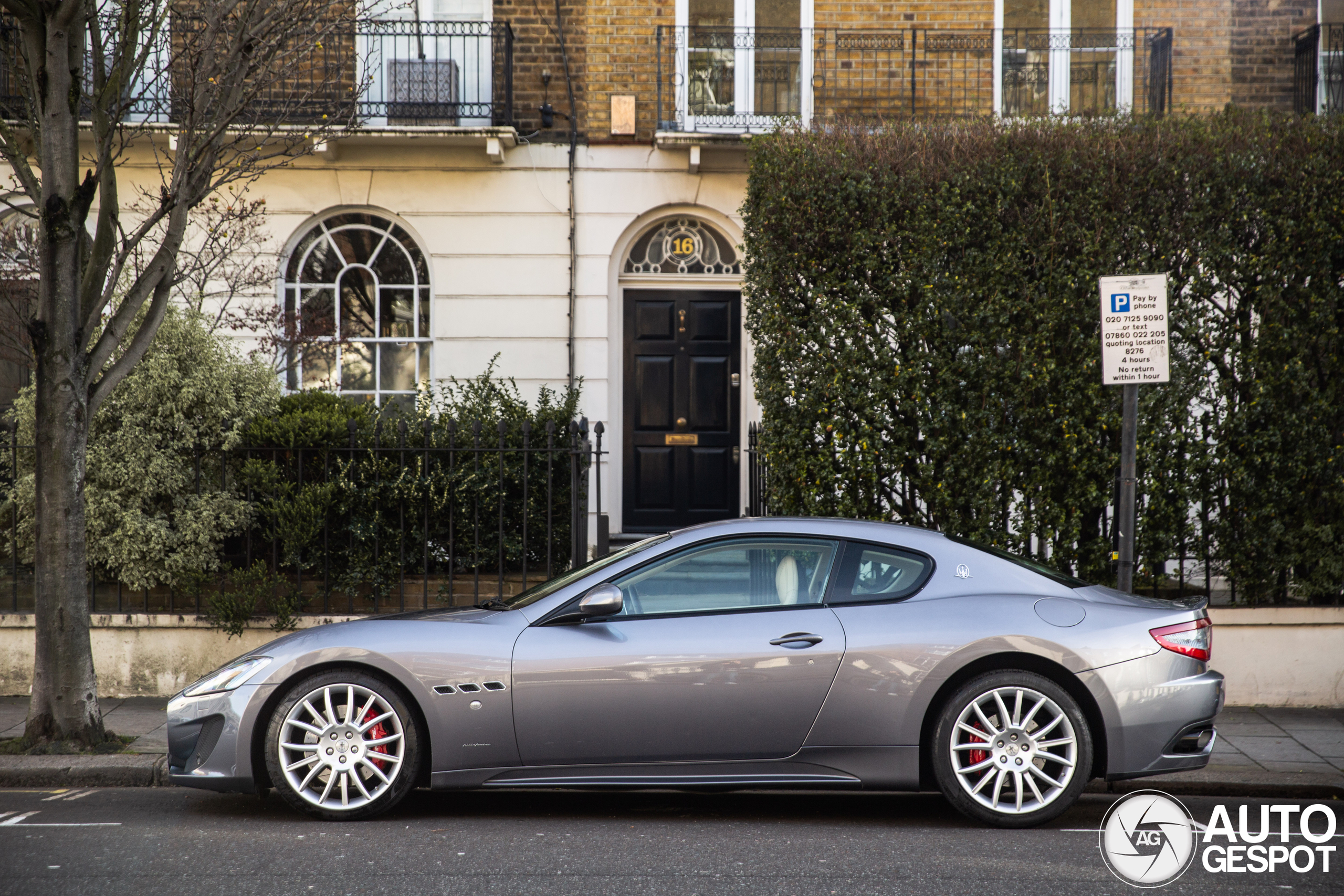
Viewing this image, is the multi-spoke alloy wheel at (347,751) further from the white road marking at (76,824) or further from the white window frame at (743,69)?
the white window frame at (743,69)

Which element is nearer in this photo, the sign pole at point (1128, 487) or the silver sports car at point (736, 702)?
the silver sports car at point (736, 702)

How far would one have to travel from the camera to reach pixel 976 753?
4.64 metres

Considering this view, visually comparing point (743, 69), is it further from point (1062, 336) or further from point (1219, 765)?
point (1219, 765)

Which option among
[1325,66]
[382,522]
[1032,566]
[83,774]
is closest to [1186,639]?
[1032,566]

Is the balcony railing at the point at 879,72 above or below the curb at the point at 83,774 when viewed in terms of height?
above

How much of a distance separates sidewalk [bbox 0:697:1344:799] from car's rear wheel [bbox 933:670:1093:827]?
1041 millimetres

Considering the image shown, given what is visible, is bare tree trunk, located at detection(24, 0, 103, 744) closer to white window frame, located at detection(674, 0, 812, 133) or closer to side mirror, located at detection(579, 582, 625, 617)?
side mirror, located at detection(579, 582, 625, 617)

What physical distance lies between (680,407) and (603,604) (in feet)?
23.4

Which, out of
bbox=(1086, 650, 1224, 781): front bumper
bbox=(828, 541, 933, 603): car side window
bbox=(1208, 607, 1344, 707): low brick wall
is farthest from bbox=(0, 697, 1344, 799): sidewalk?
bbox=(828, 541, 933, 603): car side window

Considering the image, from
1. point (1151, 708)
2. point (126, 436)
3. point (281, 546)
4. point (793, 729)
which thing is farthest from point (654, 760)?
point (126, 436)

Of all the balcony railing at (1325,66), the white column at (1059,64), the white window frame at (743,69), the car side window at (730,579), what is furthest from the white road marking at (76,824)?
the balcony railing at (1325,66)

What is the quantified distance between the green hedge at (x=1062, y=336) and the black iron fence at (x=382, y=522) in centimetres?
188

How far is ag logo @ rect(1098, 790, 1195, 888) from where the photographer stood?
165 inches

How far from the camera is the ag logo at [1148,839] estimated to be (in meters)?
4.20
